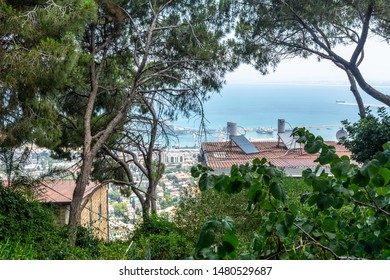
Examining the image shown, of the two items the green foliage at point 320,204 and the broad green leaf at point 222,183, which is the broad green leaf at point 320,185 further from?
the broad green leaf at point 222,183

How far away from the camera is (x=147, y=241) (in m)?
2.88

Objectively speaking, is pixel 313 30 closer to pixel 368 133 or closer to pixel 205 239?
pixel 368 133

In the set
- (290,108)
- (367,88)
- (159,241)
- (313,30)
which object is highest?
(313,30)

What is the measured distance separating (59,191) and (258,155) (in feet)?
5.56

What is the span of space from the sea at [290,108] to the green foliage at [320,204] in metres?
1.31

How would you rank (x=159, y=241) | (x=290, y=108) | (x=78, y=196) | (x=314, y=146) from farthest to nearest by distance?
(x=78, y=196) → (x=159, y=241) → (x=290, y=108) → (x=314, y=146)

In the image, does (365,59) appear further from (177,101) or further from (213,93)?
(177,101)

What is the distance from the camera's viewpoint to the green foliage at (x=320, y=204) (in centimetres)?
85

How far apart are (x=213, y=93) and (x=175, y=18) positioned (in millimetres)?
601

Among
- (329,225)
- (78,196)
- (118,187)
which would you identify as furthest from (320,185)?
(118,187)

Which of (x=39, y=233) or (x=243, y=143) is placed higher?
(x=243, y=143)

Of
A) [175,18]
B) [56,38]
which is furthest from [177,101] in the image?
[56,38]

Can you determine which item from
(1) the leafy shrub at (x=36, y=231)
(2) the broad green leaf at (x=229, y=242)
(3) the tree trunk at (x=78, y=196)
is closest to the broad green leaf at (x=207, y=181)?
(2) the broad green leaf at (x=229, y=242)

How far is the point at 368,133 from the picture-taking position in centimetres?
252
